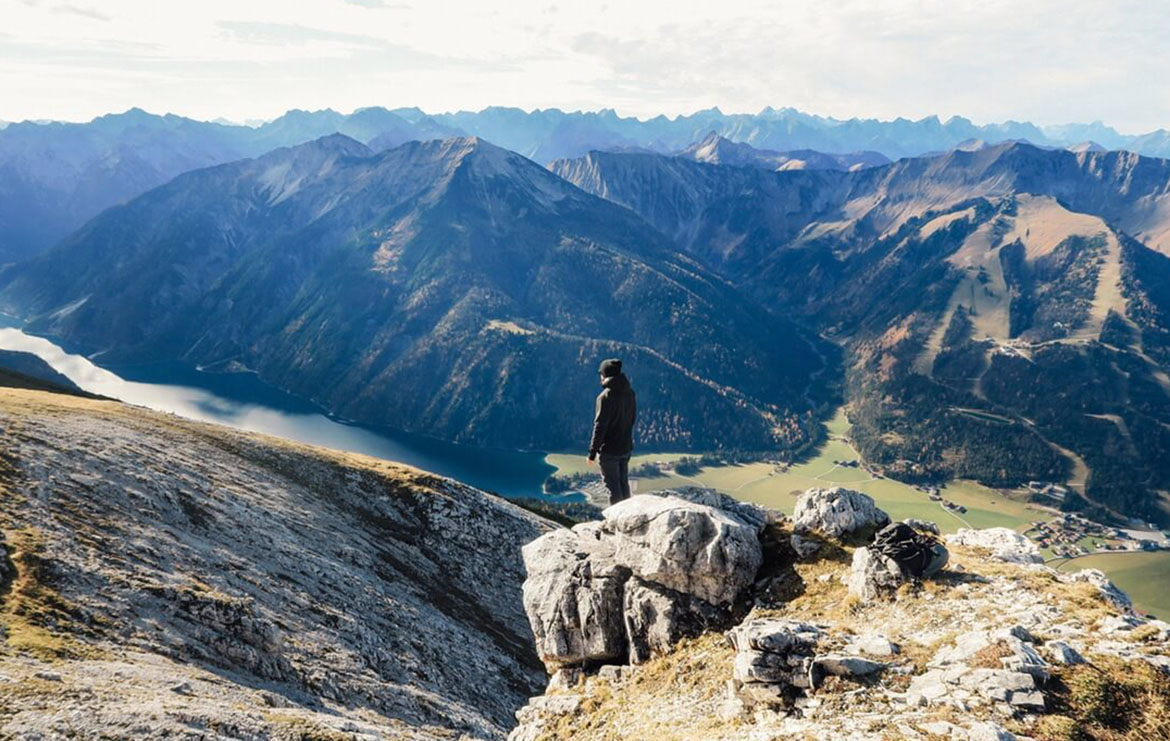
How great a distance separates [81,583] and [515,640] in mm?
34493

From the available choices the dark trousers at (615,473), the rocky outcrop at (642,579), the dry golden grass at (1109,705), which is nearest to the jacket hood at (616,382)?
the dark trousers at (615,473)

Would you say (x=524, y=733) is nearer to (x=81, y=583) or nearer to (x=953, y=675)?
(x=953, y=675)

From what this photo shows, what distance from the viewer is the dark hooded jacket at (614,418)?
31.0m

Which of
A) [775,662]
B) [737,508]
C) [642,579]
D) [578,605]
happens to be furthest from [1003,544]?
[578,605]

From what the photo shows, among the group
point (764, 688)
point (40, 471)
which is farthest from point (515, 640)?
point (764, 688)

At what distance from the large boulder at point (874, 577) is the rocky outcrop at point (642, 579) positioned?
13.8ft

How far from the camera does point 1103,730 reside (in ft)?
52.6

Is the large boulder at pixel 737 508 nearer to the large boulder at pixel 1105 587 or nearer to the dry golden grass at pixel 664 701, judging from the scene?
the dry golden grass at pixel 664 701

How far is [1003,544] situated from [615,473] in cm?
1743

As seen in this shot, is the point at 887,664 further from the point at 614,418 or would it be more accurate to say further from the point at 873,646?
the point at 614,418

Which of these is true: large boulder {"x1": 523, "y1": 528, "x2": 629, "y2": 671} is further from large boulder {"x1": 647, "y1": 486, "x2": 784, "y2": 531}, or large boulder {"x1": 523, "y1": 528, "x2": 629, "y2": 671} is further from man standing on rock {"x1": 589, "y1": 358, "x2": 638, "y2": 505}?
large boulder {"x1": 647, "y1": 486, "x2": 784, "y2": 531}

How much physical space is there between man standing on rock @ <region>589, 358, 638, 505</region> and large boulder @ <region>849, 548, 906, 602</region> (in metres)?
11.1

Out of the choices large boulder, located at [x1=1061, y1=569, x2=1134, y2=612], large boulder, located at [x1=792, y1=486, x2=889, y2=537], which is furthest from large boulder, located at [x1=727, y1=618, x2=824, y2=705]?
large boulder, located at [x1=1061, y1=569, x2=1134, y2=612]

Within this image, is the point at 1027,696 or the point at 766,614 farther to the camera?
the point at 766,614
